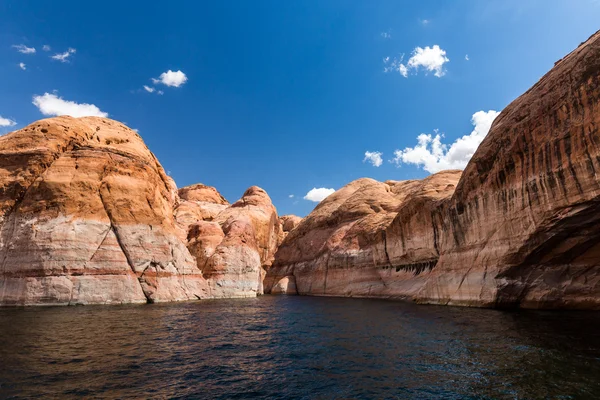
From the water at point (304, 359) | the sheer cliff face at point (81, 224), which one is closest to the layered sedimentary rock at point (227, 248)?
the sheer cliff face at point (81, 224)

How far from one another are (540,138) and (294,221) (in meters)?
92.0

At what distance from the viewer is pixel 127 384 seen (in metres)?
8.29

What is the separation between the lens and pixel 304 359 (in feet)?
36.9

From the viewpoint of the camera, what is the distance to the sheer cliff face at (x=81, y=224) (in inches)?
1024

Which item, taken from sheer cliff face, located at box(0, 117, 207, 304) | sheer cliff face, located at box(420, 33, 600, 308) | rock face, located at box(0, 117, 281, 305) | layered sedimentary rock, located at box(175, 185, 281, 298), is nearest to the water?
sheer cliff face, located at box(420, 33, 600, 308)

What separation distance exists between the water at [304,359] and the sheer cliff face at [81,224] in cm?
938

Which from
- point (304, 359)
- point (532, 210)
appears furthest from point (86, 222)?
point (532, 210)

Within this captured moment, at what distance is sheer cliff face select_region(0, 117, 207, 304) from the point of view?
26.0 metres

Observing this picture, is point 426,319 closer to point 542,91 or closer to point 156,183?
point 542,91

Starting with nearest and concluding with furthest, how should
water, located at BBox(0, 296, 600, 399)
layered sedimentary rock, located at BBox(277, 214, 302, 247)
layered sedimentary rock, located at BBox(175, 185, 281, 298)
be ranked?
water, located at BBox(0, 296, 600, 399) → layered sedimentary rock, located at BBox(175, 185, 281, 298) → layered sedimentary rock, located at BBox(277, 214, 302, 247)

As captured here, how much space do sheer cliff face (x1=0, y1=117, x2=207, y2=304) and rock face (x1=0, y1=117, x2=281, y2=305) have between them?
80 mm

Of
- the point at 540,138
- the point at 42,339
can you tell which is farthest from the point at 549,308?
the point at 42,339

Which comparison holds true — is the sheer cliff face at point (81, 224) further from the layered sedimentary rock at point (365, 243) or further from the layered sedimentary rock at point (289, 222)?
the layered sedimentary rock at point (289, 222)

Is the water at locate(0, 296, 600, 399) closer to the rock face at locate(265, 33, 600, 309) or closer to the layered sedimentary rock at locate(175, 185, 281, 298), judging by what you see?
the rock face at locate(265, 33, 600, 309)
